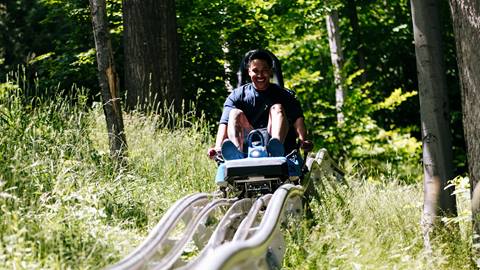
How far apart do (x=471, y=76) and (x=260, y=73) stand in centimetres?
226

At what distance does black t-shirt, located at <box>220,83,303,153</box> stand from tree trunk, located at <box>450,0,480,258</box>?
1885 millimetres

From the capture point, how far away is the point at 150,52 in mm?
10547

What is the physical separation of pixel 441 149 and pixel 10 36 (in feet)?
55.9

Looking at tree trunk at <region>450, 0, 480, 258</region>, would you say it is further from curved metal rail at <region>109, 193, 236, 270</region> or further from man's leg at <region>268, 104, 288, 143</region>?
curved metal rail at <region>109, 193, 236, 270</region>

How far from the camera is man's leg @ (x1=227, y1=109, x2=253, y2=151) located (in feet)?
24.6

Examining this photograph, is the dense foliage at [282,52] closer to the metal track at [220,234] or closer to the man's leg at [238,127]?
the man's leg at [238,127]

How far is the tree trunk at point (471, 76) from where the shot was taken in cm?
634

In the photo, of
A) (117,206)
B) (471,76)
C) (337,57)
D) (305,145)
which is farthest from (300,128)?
(337,57)

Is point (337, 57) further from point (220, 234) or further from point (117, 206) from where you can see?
point (220, 234)

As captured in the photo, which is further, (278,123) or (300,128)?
(300,128)

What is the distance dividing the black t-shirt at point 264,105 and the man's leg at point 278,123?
239mm

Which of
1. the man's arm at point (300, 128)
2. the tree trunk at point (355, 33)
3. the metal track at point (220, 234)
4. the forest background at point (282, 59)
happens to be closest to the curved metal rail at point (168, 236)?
the metal track at point (220, 234)

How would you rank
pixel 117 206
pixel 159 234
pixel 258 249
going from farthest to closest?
1. pixel 117 206
2. pixel 159 234
3. pixel 258 249

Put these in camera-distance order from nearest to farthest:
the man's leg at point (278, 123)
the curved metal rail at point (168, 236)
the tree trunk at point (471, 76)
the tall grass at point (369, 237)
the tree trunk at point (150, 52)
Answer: the curved metal rail at point (168, 236)
the tall grass at point (369, 237)
the tree trunk at point (471, 76)
the man's leg at point (278, 123)
the tree trunk at point (150, 52)
